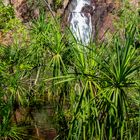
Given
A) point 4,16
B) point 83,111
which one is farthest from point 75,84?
point 4,16

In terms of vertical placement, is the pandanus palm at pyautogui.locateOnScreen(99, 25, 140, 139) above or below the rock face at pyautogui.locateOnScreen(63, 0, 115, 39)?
below

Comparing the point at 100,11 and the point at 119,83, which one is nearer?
the point at 119,83

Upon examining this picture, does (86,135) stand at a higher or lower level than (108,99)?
lower

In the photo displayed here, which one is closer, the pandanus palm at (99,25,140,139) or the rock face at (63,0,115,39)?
the pandanus palm at (99,25,140,139)

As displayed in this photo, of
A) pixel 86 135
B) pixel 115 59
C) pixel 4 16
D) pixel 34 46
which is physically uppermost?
pixel 4 16

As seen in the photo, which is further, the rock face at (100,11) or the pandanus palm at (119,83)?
the rock face at (100,11)

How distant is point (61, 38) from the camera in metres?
7.76

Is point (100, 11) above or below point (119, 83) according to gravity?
above

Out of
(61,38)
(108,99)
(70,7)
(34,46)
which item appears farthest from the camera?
(70,7)

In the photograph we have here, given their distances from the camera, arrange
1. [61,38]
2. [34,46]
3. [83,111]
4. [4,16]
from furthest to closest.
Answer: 1. [4,16]
2. [34,46]
3. [61,38]
4. [83,111]

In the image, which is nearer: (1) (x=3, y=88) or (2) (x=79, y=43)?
(2) (x=79, y=43)

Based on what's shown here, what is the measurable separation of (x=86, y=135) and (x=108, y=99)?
1.02 meters

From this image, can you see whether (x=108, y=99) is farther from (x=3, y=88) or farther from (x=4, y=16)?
(x=4, y=16)

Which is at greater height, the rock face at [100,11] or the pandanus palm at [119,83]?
the rock face at [100,11]
